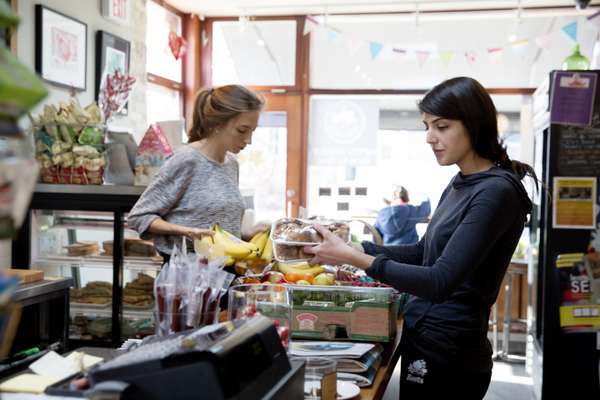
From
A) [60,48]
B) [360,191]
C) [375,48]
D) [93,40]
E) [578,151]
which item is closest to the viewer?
[578,151]

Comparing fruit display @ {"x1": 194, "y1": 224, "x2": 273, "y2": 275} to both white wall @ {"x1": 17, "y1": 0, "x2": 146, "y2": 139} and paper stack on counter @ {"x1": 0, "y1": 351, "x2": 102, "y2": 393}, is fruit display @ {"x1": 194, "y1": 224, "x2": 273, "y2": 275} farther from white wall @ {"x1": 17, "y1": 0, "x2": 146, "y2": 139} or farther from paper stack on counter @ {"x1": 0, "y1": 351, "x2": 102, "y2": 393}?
white wall @ {"x1": 17, "y1": 0, "x2": 146, "y2": 139}

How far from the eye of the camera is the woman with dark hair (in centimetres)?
169

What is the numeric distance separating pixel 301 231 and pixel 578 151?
236 cm

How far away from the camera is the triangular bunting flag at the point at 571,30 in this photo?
615 centimetres

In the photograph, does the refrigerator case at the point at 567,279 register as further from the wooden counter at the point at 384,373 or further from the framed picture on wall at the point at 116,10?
the framed picture on wall at the point at 116,10

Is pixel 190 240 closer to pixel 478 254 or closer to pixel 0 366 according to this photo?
pixel 0 366

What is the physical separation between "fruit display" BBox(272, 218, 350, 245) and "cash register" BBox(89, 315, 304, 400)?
76 cm

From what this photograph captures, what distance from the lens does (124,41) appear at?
549cm

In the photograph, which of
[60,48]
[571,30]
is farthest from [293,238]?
[571,30]

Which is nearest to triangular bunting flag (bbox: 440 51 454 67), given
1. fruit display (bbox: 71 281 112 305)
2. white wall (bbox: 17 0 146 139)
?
white wall (bbox: 17 0 146 139)

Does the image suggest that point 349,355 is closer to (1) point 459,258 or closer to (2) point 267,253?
(1) point 459,258

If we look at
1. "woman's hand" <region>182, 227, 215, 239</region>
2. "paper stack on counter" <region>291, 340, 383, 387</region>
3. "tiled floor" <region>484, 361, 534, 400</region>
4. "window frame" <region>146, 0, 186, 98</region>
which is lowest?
"tiled floor" <region>484, 361, 534, 400</region>

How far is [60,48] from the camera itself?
4.62m

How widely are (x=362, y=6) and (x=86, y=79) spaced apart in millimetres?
2804
